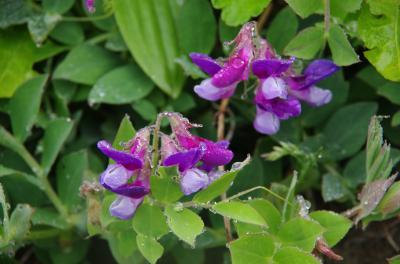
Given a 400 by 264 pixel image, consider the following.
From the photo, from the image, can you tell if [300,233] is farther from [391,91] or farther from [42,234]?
[42,234]

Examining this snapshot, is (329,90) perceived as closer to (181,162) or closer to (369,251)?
(369,251)

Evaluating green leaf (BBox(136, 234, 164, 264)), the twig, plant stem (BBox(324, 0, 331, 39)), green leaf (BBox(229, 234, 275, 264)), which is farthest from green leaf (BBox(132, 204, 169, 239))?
the twig

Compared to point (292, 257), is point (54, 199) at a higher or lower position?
lower

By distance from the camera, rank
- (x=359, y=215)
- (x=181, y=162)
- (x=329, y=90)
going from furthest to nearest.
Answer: (x=329, y=90) < (x=359, y=215) < (x=181, y=162)

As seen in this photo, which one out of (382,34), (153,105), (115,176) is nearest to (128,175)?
(115,176)

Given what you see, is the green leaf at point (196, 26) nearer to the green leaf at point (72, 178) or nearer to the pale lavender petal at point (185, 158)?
the green leaf at point (72, 178)

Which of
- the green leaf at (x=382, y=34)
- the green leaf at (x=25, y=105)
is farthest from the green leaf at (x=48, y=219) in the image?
the green leaf at (x=382, y=34)

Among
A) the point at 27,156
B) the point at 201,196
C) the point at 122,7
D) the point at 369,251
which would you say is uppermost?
the point at 122,7

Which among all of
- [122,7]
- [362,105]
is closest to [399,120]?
[362,105]
